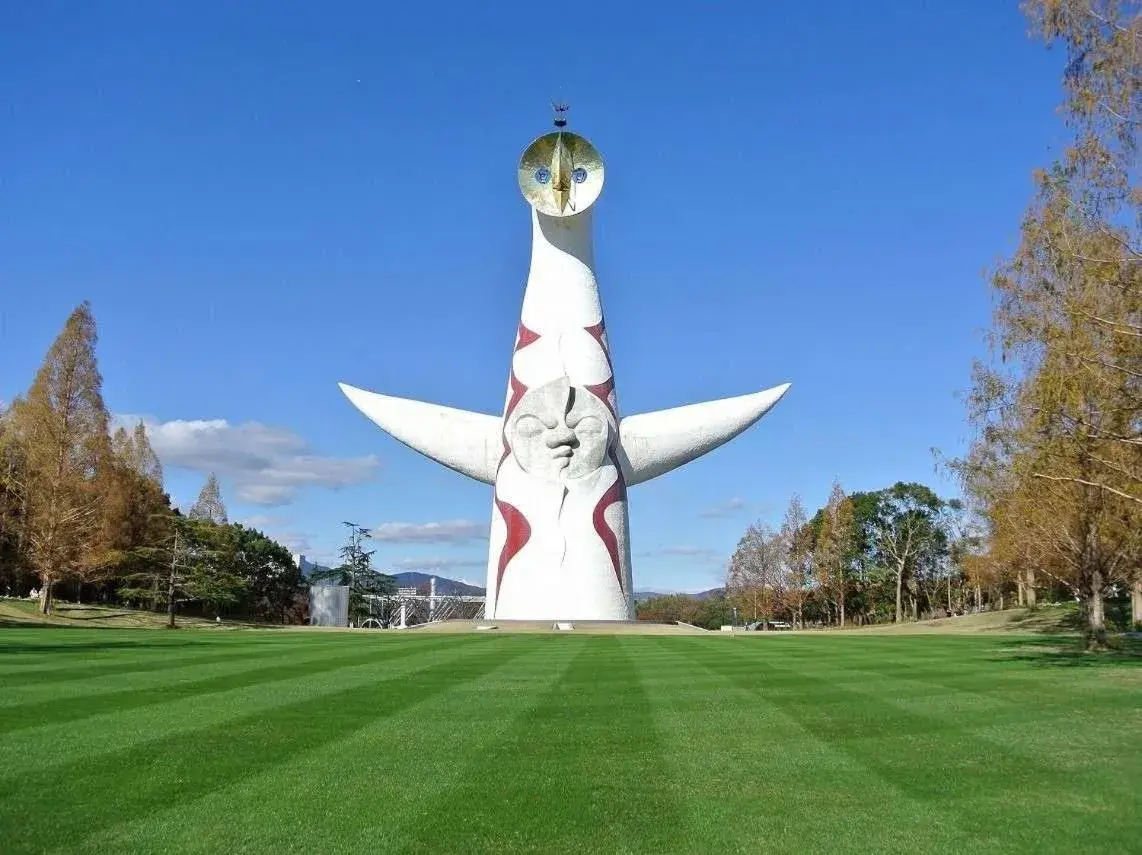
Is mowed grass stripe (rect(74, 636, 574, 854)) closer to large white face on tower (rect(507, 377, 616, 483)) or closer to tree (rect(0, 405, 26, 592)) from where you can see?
large white face on tower (rect(507, 377, 616, 483))

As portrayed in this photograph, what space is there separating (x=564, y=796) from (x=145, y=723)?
462 centimetres

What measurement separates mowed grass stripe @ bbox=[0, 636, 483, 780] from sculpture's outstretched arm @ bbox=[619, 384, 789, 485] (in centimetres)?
2618

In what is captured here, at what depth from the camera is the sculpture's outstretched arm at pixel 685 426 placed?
39906mm

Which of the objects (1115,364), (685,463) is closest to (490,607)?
(685,463)

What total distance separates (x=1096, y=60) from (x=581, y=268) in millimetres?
26677

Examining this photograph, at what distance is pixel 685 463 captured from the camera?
41.5 metres

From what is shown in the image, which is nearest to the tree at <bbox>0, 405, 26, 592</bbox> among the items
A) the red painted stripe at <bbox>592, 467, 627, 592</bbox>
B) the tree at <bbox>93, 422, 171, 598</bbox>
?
the tree at <bbox>93, 422, 171, 598</bbox>

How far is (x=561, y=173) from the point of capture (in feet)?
125

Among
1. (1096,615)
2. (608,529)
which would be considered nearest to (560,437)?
(608,529)

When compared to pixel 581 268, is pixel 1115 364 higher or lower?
lower

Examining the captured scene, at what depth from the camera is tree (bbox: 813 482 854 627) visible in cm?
6747

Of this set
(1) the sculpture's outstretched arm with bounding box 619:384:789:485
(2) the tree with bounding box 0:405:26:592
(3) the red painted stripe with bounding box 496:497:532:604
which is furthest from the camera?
(2) the tree with bounding box 0:405:26:592

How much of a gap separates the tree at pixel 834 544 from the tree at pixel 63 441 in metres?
46.0

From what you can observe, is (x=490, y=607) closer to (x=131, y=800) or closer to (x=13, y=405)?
(x=13, y=405)
